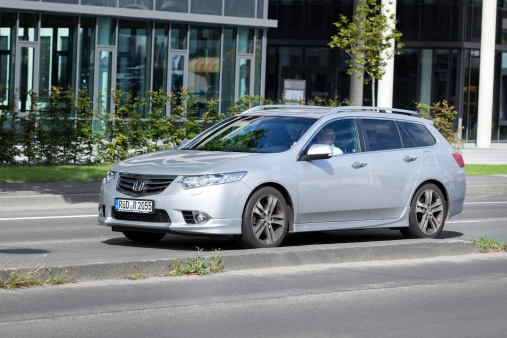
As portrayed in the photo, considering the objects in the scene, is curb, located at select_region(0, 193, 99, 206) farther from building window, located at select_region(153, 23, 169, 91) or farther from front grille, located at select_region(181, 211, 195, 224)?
building window, located at select_region(153, 23, 169, 91)

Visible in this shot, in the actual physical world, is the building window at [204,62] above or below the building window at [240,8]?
below

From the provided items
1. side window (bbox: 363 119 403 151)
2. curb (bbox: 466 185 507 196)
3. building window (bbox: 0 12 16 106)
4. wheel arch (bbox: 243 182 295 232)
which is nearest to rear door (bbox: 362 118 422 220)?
side window (bbox: 363 119 403 151)

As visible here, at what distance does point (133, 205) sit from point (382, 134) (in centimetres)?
327

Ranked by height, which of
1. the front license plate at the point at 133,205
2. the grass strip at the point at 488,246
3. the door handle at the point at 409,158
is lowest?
the grass strip at the point at 488,246

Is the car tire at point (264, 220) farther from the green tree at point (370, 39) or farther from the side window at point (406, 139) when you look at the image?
the green tree at point (370, 39)

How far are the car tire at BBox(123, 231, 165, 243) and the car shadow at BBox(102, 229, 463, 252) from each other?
Answer: 7 cm

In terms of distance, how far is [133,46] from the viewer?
31.8 m

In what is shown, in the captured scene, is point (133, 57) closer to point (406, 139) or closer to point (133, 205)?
point (406, 139)

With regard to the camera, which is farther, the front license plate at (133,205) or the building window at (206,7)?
the building window at (206,7)

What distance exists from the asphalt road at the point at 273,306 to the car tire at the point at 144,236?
2.31 metres

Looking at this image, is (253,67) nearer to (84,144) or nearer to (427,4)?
(427,4)

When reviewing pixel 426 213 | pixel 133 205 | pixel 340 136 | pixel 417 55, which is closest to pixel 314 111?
pixel 340 136

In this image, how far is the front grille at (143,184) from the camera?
9.95 metres

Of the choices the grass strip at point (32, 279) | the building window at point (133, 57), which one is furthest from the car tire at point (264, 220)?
the building window at point (133, 57)
